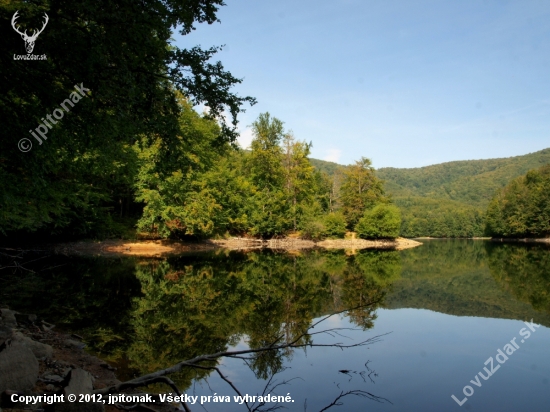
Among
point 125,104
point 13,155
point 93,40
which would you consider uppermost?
point 93,40

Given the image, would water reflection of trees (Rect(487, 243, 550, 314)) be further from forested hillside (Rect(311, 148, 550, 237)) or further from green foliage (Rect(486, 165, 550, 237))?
green foliage (Rect(486, 165, 550, 237))

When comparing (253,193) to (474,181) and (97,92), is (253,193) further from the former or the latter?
(474,181)

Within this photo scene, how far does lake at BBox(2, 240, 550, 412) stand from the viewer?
694 cm

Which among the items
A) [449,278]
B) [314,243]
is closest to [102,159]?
[449,278]

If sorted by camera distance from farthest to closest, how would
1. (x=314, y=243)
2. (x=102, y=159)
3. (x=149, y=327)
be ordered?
(x=314, y=243)
(x=102, y=159)
(x=149, y=327)

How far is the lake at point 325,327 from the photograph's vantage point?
694cm

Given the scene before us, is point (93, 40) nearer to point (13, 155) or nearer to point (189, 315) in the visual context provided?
point (13, 155)

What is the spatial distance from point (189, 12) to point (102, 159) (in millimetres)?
5202

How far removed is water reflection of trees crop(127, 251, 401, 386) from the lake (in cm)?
5

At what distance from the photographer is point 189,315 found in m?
11.5

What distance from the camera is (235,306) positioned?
1279 centimetres

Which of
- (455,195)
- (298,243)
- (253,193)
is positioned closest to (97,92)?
(253,193)
